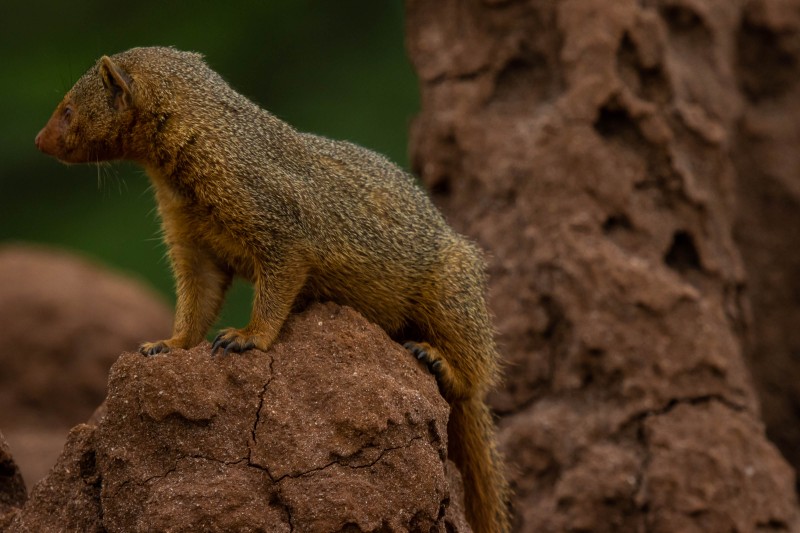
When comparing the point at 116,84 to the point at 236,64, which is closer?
the point at 116,84

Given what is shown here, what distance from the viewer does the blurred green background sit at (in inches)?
465

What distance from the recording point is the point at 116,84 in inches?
192

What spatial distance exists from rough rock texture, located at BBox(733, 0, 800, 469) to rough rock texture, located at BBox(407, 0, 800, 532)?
71 centimetres

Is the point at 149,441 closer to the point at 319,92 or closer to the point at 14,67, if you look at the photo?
the point at 319,92

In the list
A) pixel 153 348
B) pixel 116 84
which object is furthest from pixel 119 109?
pixel 153 348

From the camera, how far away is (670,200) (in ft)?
21.1

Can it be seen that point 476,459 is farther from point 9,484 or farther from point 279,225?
point 9,484

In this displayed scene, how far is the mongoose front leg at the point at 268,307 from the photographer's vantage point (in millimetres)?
4191

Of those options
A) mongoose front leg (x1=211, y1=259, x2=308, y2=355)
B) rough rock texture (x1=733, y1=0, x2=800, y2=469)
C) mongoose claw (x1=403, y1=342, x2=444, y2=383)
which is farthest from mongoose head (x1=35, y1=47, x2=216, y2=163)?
rough rock texture (x1=733, y1=0, x2=800, y2=469)

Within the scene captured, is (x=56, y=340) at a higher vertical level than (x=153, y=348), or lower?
lower

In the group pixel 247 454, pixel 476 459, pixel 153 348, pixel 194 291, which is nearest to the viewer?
pixel 247 454

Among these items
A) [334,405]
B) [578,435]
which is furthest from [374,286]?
[578,435]

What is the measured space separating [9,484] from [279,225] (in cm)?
147

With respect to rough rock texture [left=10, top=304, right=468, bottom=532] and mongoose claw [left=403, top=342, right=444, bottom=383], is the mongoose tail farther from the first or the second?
rough rock texture [left=10, top=304, right=468, bottom=532]
